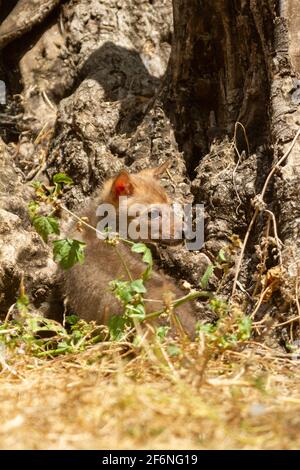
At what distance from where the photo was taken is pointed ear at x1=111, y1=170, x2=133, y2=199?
5.00 metres

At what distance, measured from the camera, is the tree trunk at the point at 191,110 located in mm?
4438

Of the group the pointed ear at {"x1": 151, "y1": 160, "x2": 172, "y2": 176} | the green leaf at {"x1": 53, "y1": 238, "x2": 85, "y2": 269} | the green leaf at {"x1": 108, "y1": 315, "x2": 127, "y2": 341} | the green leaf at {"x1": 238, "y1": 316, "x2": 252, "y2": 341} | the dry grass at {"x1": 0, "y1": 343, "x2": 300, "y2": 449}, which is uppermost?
the pointed ear at {"x1": 151, "y1": 160, "x2": 172, "y2": 176}

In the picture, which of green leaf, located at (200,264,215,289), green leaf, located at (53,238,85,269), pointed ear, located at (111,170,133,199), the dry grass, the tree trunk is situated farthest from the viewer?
pointed ear, located at (111,170,133,199)

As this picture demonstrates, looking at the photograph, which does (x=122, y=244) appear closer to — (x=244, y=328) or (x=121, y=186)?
(x=121, y=186)

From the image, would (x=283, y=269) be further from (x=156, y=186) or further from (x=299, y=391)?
(x=156, y=186)

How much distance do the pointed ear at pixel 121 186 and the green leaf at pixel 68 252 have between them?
119cm

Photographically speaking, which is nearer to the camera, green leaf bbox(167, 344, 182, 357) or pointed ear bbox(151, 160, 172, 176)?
green leaf bbox(167, 344, 182, 357)

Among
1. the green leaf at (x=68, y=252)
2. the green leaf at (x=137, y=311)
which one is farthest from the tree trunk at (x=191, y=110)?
the green leaf at (x=68, y=252)

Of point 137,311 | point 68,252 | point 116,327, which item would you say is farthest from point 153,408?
point 68,252

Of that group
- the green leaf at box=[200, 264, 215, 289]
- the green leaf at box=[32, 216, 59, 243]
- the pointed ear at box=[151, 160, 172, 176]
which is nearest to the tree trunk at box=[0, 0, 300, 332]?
the pointed ear at box=[151, 160, 172, 176]

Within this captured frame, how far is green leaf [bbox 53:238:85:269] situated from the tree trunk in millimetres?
804

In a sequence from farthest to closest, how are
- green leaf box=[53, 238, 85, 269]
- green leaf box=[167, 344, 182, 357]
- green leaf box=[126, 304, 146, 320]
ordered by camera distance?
green leaf box=[53, 238, 85, 269]
green leaf box=[126, 304, 146, 320]
green leaf box=[167, 344, 182, 357]

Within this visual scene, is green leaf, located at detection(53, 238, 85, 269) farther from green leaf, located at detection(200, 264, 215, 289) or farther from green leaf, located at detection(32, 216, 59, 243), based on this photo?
green leaf, located at detection(200, 264, 215, 289)

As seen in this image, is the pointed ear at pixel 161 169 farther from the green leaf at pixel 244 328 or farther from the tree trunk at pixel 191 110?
the green leaf at pixel 244 328
